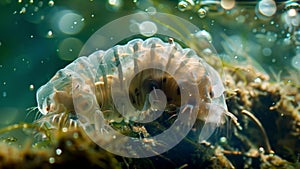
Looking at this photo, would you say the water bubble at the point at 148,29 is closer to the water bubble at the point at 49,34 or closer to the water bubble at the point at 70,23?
the water bubble at the point at 70,23

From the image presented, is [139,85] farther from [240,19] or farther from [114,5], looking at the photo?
[240,19]

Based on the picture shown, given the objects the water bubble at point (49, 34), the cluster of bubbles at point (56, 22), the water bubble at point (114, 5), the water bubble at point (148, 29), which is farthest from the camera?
the water bubble at point (49, 34)

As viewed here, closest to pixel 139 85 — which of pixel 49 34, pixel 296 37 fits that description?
pixel 296 37

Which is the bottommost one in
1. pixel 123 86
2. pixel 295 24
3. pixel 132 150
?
pixel 132 150

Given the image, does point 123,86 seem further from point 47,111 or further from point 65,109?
point 47,111

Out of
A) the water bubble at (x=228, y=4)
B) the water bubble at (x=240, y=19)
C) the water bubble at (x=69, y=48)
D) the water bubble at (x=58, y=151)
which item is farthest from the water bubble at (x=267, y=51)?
the water bubble at (x=58, y=151)

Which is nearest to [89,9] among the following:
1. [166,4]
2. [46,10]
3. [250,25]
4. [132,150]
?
[166,4]

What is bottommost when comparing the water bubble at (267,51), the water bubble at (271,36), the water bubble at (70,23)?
the water bubble at (267,51)
